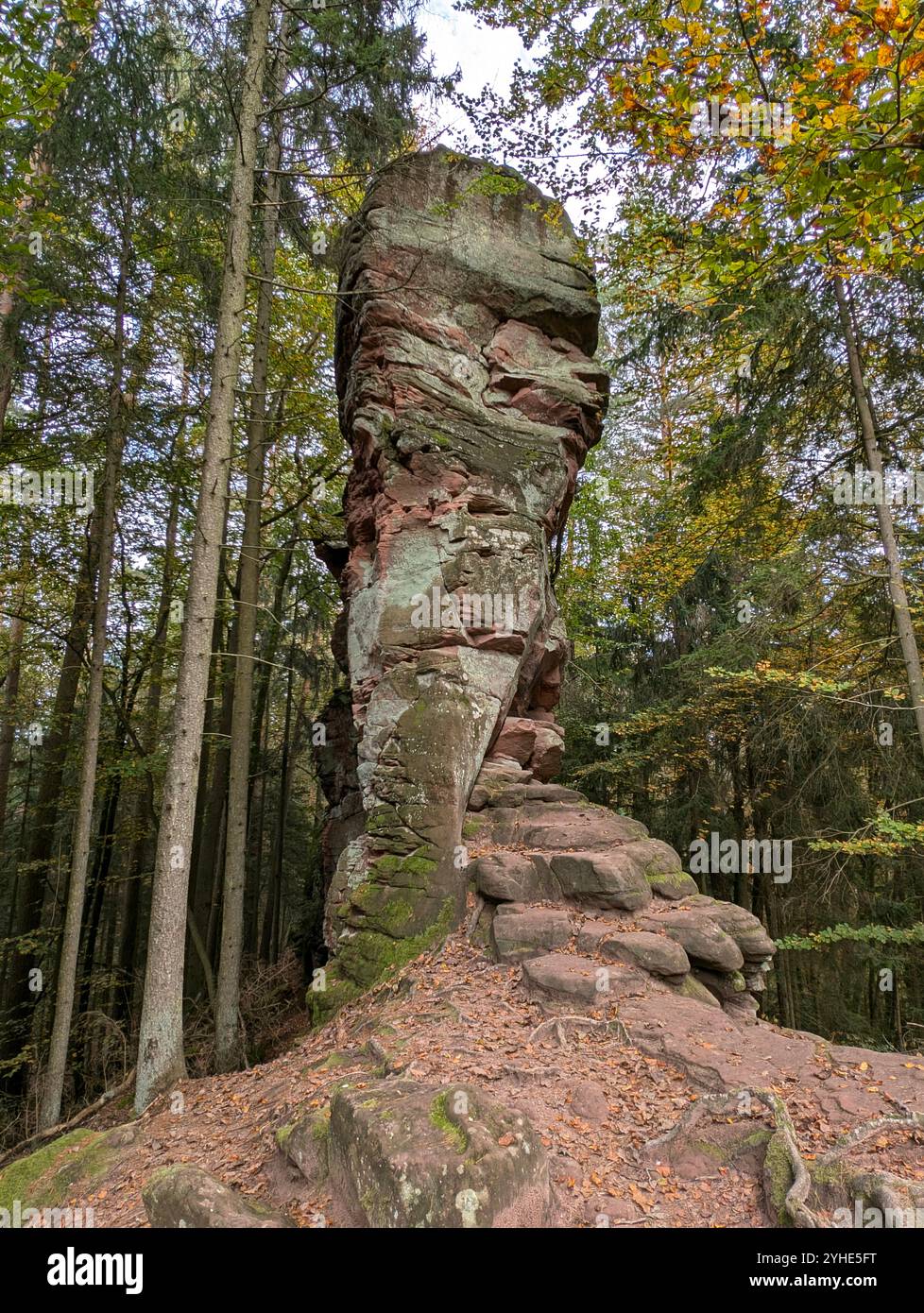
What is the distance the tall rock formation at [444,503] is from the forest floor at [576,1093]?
4.59ft

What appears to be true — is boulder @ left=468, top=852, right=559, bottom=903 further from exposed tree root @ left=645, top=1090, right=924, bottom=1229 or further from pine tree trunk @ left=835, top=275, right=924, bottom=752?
pine tree trunk @ left=835, top=275, right=924, bottom=752

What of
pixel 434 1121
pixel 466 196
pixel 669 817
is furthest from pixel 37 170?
pixel 669 817

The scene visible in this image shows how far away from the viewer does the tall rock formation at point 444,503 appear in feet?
23.2

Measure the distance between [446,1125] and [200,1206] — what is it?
128cm

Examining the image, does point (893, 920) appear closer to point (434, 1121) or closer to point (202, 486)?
point (434, 1121)

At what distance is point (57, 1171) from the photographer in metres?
4.68

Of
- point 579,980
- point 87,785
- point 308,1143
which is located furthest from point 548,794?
point 87,785

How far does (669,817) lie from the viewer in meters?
13.6

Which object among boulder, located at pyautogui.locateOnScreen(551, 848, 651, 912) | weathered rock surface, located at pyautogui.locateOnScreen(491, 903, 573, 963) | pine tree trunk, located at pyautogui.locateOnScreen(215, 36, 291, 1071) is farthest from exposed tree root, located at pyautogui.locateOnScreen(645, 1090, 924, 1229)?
pine tree trunk, located at pyautogui.locateOnScreen(215, 36, 291, 1071)

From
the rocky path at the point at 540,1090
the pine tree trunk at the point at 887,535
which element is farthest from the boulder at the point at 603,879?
the pine tree trunk at the point at 887,535

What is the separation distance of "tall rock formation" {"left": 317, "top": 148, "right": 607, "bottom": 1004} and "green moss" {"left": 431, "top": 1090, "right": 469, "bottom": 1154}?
318 cm

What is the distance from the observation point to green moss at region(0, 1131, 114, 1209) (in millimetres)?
4453

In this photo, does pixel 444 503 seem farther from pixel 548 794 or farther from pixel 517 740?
pixel 548 794
